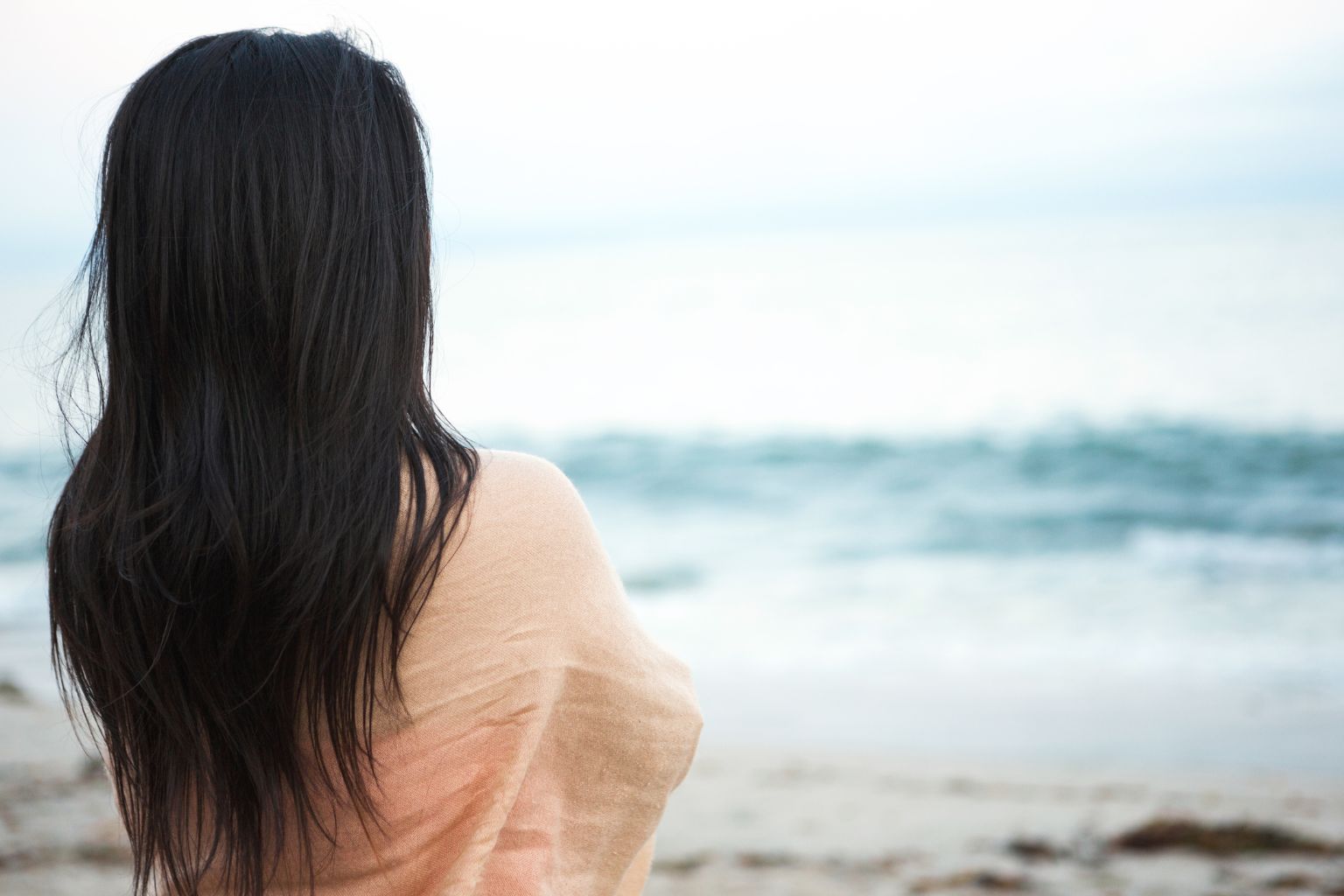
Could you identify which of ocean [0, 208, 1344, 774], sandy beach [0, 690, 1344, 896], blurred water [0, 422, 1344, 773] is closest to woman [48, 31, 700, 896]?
ocean [0, 208, 1344, 774]

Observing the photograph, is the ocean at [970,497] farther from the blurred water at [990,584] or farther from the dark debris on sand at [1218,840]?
the dark debris on sand at [1218,840]

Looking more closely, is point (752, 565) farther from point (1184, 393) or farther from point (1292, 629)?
point (1184, 393)

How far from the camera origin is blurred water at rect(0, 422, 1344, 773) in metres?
4.84

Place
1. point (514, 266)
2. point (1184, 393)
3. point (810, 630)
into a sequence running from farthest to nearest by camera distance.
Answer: point (514, 266) → point (1184, 393) → point (810, 630)

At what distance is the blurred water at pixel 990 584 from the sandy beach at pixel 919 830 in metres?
0.47

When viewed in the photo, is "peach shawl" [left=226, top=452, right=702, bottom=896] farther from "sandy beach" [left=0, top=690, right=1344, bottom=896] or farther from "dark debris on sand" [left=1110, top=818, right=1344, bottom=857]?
"dark debris on sand" [left=1110, top=818, right=1344, bottom=857]

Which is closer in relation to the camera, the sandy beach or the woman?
the woman

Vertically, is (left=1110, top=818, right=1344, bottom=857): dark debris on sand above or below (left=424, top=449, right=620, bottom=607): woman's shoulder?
below

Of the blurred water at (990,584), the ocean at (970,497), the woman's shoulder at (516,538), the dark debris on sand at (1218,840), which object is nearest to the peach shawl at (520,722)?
the woman's shoulder at (516,538)

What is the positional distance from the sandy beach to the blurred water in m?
0.47

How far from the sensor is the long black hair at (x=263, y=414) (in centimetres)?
90

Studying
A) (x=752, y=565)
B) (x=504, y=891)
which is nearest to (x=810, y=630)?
(x=752, y=565)

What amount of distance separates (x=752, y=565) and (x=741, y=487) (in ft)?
9.09

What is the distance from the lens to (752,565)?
8375 millimetres
